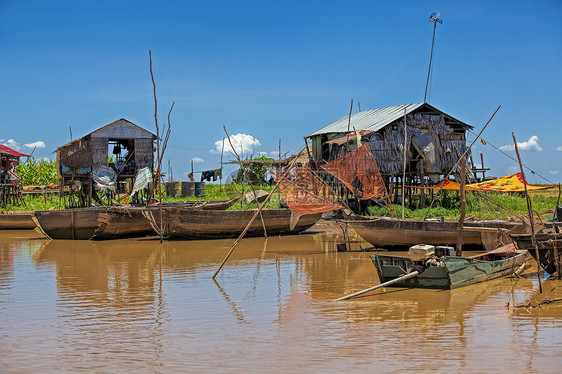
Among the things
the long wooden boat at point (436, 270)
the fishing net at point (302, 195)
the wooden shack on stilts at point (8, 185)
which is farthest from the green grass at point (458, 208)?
the wooden shack on stilts at point (8, 185)

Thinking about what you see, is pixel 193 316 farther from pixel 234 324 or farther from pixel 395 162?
pixel 395 162

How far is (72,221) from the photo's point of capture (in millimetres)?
15828

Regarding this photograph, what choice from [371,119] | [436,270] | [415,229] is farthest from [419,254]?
[371,119]

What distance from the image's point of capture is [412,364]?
16.8 ft

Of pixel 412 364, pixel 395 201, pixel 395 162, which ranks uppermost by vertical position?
pixel 395 162

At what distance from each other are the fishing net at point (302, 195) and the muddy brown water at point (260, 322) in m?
1.80

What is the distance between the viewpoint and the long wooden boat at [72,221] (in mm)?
15789

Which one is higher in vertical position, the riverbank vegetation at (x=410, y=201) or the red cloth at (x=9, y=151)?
the red cloth at (x=9, y=151)

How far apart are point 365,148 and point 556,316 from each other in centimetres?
735

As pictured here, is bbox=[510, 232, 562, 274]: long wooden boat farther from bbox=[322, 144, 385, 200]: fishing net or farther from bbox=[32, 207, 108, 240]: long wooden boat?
bbox=[32, 207, 108, 240]: long wooden boat

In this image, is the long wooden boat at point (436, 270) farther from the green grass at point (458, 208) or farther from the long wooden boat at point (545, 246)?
the green grass at point (458, 208)

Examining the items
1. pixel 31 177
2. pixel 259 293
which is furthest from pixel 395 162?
pixel 31 177

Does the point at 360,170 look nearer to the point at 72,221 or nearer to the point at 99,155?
the point at 72,221

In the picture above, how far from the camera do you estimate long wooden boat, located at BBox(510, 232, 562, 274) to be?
8.75m
